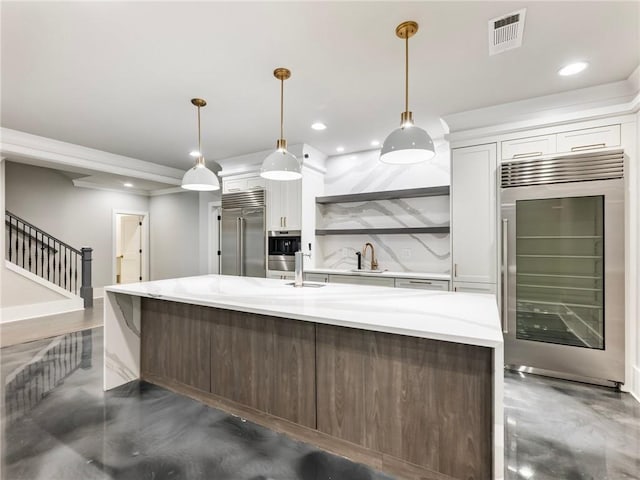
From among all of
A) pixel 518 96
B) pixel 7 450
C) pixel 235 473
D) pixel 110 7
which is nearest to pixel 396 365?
pixel 235 473

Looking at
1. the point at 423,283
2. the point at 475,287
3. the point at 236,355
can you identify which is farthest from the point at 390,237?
the point at 236,355

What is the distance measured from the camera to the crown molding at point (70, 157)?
387 cm

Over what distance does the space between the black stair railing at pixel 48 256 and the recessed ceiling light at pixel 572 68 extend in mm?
7482

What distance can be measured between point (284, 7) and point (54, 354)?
13.6ft

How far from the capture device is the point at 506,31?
6.57 ft

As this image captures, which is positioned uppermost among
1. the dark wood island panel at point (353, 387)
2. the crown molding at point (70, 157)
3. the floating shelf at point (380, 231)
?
the crown molding at point (70, 157)

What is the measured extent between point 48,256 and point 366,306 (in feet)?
23.2

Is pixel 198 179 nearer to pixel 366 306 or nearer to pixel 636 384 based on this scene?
pixel 366 306

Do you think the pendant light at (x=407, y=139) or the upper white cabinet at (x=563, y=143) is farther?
the upper white cabinet at (x=563, y=143)

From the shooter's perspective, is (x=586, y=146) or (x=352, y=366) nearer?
(x=352, y=366)

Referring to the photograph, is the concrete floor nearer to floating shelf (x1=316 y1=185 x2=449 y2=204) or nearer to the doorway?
floating shelf (x1=316 y1=185 x2=449 y2=204)

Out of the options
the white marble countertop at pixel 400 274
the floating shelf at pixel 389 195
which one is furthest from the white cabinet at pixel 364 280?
the floating shelf at pixel 389 195

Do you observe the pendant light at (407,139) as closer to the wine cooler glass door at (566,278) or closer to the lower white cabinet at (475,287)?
the wine cooler glass door at (566,278)

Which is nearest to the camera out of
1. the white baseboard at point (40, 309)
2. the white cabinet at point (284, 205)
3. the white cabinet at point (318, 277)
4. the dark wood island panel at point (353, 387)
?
the dark wood island panel at point (353, 387)
